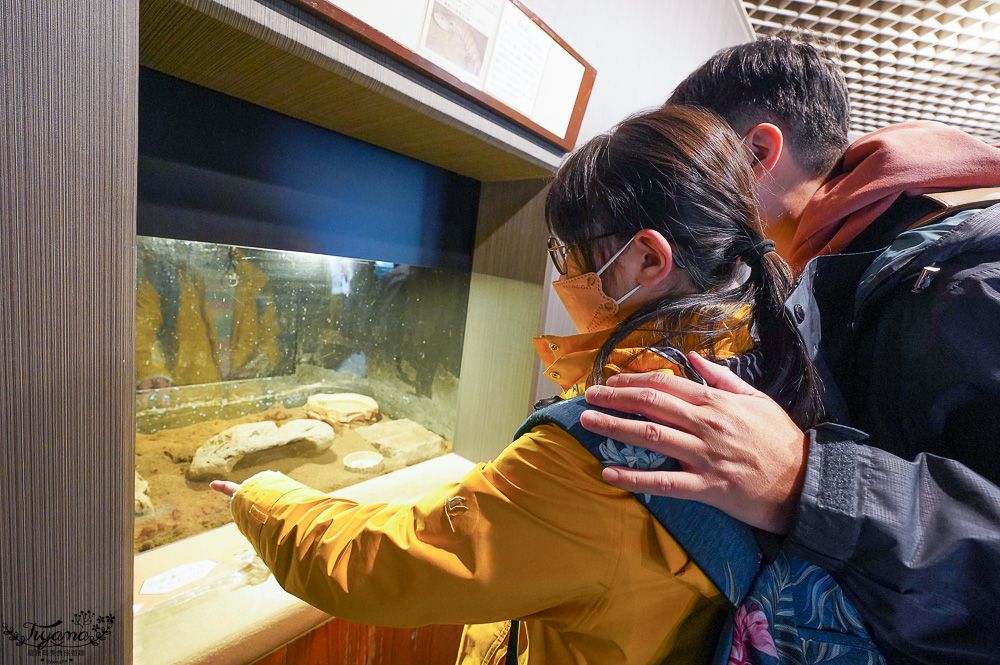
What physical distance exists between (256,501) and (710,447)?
73cm

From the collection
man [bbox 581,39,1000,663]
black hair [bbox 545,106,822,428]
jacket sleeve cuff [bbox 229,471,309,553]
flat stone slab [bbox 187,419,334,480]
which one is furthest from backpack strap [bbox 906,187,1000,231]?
flat stone slab [bbox 187,419,334,480]

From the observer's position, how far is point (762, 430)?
518mm

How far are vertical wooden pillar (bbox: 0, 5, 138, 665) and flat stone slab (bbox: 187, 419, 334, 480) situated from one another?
27.8 inches

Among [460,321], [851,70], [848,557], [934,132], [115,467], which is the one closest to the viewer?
[848,557]

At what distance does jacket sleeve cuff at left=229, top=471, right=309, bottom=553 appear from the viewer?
0.75 m

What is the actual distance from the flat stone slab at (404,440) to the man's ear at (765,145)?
147 cm

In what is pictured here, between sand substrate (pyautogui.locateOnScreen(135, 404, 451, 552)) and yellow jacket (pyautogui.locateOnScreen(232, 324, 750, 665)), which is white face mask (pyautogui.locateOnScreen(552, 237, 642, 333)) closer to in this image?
yellow jacket (pyautogui.locateOnScreen(232, 324, 750, 665))

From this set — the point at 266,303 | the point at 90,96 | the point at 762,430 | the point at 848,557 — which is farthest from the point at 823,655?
the point at 266,303

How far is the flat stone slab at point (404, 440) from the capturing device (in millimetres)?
1734

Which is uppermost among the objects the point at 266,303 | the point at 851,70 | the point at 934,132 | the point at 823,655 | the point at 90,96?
the point at 851,70

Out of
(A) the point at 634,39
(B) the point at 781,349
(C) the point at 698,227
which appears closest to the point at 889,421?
(B) the point at 781,349

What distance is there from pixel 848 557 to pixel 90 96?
3.28ft

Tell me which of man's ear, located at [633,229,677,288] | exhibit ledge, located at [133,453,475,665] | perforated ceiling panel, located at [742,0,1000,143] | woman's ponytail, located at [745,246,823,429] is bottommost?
exhibit ledge, located at [133,453,475,665]

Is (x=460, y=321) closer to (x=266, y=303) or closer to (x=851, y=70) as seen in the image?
(x=266, y=303)
